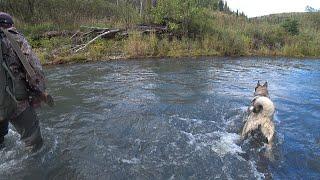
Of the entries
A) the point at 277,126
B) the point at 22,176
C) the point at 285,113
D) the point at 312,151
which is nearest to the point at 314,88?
the point at 285,113

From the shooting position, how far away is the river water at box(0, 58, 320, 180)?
4.93 meters

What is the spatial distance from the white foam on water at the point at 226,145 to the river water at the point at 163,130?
0.6 inches

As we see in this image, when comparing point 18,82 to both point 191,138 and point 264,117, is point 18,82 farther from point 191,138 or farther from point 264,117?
point 264,117

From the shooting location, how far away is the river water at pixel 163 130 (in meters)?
4.93

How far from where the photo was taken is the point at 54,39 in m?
15.6

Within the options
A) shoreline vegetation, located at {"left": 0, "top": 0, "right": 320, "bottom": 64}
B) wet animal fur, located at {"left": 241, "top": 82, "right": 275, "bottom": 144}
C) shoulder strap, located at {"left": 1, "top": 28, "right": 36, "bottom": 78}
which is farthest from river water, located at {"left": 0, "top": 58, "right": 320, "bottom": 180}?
shoreline vegetation, located at {"left": 0, "top": 0, "right": 320, "bottom": 64}

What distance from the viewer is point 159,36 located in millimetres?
17047

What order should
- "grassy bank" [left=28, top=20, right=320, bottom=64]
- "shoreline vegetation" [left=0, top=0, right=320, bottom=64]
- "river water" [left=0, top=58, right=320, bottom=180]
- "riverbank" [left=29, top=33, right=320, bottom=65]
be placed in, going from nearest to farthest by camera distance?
"river water" [left=0, top=58, right=320, bottom=180] < "riverbank" [left=29, top=33, right=320, bottom=65] < "grassy bank" [left=28, top=20, right=320, bottom=64] < "shoreline vegetation" [left=0, top=0, right=320, bottom=64]

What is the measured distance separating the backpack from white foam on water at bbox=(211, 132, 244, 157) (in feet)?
9.24

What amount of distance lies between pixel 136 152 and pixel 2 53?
2.22 meters

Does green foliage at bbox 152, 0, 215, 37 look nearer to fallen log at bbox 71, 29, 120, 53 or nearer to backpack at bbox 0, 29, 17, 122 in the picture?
fallen log at bbox 71, 29, 120, 53

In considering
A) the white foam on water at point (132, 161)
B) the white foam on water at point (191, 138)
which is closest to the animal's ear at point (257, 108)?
the white foam on water at point (191, 138)

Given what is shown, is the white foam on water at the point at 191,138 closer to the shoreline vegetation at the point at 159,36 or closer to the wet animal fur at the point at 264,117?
the wet animal fur at the point at 264,117

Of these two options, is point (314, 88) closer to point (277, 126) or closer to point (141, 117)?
point (277, 126)
